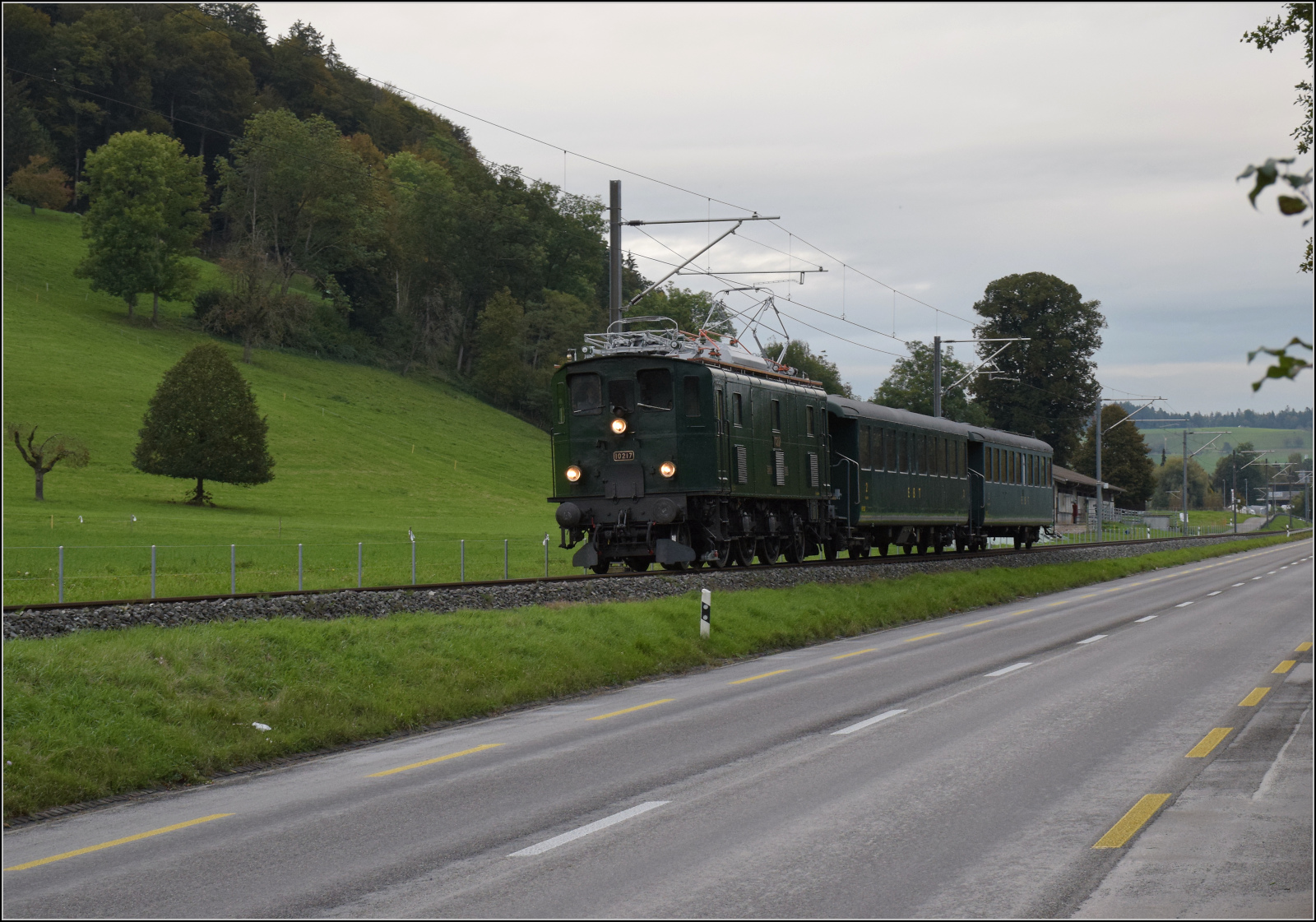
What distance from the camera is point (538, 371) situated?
106875 millimetres

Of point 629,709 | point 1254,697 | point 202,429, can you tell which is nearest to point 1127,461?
point 202,429

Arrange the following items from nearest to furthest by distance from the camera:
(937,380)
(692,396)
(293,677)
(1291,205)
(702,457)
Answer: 1. (1291,205)
2. (293,677)
3. (702,457)
4. (692,396)
5. (937,380)

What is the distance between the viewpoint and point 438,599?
71.2 feet

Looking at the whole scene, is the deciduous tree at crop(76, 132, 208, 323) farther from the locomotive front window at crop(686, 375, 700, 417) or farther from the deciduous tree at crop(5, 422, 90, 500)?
the locomotive front window at crop(686, 375, 700, 417)

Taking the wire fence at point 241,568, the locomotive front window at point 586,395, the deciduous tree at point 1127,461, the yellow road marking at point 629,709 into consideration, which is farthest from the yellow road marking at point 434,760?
the deciduous tree at point 1127,461

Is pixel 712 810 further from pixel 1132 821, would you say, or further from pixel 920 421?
pixel 920 421

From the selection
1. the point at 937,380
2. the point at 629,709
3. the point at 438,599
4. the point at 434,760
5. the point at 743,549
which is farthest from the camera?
the point at 937,380

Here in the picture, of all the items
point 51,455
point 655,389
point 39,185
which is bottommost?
point 51,455

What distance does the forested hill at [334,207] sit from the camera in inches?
4195

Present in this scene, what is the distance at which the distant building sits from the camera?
9881 centimetres

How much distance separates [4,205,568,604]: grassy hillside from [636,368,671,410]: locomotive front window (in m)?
9.41

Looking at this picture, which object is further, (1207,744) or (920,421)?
(920,421)

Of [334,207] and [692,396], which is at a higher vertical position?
[334,207]

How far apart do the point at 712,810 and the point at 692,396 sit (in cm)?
1800
